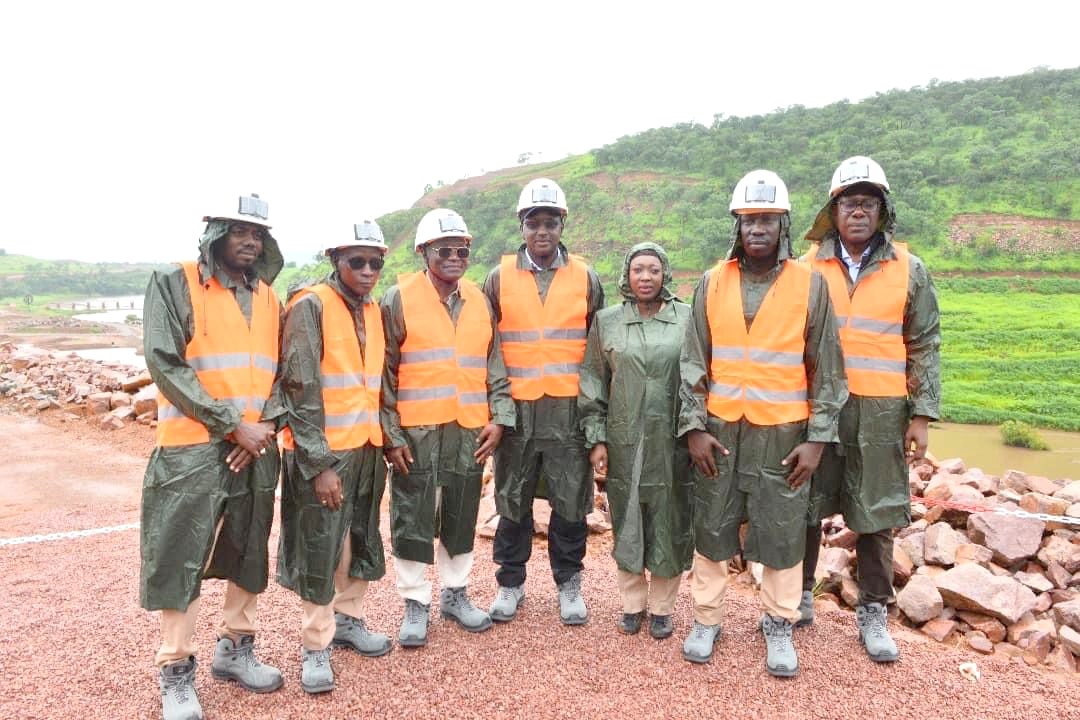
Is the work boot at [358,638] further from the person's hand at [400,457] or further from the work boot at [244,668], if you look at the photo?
the person's hand at [400,457]

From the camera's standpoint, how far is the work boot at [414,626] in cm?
424

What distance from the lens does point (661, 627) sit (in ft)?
14.3

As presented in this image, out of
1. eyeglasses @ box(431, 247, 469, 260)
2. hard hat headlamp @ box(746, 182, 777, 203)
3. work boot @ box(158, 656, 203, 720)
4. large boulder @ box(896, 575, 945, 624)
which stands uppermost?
hard hat headlamp @ box(746, 182, 777, 203)

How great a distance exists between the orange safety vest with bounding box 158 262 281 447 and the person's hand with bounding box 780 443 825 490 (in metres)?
2.80

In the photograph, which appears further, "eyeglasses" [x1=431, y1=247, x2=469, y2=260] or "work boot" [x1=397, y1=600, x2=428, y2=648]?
"work boot" [x1=397, y1=600, x2=428, y2=648]

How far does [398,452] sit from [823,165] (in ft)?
147

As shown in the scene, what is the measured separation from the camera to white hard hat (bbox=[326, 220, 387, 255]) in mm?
3785

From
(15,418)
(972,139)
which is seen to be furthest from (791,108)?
(15,418)

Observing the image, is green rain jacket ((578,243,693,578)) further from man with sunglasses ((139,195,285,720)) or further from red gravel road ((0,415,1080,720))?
man with sunglasses ((139,195,285,720))

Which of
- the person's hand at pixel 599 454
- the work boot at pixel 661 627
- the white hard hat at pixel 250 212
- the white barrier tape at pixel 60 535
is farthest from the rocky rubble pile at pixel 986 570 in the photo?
the white barrier tape at pixel 60 535

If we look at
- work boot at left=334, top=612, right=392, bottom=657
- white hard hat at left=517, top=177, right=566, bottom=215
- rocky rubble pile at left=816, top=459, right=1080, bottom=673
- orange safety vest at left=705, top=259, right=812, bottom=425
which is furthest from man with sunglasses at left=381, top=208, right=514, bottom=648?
rocky rubble pile at left=816, top=459, right=1080, bottom=673

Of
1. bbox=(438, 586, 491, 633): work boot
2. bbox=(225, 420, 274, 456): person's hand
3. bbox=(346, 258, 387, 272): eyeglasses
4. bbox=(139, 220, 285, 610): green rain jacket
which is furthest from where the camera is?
bbox=(438, 586, 491, 633): work boot

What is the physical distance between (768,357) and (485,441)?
5.65 feet

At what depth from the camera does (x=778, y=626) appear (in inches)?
158
